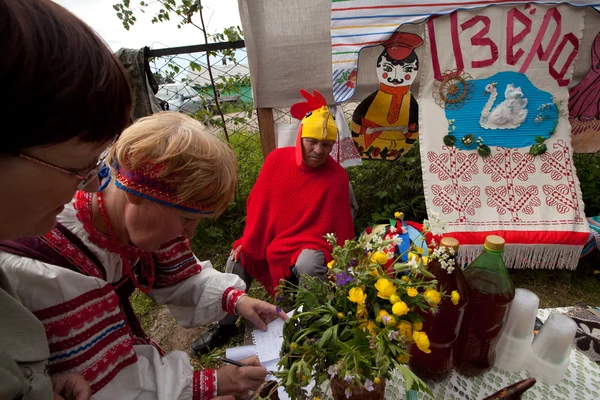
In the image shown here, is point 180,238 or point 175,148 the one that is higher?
point 175,148

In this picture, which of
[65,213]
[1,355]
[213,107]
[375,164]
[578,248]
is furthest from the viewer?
[375,164]

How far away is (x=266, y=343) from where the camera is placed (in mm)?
1153

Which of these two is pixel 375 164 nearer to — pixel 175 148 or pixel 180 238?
pixel 180 238

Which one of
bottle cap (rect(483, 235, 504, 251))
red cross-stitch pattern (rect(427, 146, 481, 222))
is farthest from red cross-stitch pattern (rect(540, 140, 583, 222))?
bottle cap (rect(483, 235, 504, 251))

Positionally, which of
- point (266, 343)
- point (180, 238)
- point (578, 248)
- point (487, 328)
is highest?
point (180, 238)

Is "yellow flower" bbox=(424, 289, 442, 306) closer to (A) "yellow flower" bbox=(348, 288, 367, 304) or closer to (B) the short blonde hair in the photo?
(A) "yellow flower" bbox=(348, 288, 367, 304)

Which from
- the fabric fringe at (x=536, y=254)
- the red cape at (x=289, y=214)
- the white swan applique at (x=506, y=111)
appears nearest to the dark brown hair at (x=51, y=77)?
the red cape at (x=289, y=214)

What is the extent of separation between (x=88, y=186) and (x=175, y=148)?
0.23 m

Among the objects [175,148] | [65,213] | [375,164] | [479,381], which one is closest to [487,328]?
[479,381]

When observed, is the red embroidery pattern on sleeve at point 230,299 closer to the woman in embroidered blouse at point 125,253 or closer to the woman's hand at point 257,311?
the woman's hand at point 257,311

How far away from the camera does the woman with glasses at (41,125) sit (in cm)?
42

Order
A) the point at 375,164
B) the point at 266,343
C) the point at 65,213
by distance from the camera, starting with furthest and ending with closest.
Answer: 1. the point at 375,164
2. the point at 266,343
3. the point at 65,213

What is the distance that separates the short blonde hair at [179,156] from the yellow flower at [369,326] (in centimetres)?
52

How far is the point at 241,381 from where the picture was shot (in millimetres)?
989
